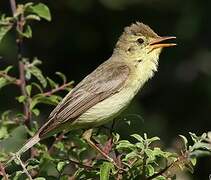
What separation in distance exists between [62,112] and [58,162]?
1.04 meters

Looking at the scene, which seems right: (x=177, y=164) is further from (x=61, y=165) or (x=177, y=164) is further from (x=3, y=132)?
(x=3, y=132)

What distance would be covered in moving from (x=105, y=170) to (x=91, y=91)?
1.74 m

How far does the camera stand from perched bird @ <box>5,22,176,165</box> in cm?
573

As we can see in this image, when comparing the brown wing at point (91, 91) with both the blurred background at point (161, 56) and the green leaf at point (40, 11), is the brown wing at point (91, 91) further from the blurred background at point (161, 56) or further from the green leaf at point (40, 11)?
the blurred background at point (161, 56)

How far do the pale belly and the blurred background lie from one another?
2.37m

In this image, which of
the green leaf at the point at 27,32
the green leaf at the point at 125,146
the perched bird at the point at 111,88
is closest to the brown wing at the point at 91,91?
the perched bird at the point at 111,88

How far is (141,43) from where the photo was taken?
248 inches

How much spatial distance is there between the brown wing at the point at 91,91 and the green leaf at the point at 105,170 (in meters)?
1.34

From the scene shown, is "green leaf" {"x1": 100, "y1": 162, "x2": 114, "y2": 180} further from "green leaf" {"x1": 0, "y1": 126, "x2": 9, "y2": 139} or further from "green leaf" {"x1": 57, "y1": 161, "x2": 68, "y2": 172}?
"green leaf" {"x1": 0, "y1": 126, "x2": 9, "y2": 139}

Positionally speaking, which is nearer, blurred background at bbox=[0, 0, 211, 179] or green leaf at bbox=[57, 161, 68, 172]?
green leaf at bbox=[57, 161, 68, 172]

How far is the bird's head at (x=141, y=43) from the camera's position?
6.22 metres

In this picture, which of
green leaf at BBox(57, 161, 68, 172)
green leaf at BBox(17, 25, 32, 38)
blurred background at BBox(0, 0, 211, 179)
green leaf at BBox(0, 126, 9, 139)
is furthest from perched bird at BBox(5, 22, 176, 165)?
blurred background at BBox(0, 0, 211, 179)

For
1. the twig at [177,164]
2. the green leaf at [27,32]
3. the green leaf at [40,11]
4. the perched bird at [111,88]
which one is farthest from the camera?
the perched bird at [111,88]

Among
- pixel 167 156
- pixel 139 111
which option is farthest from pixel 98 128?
pixel 139 111
